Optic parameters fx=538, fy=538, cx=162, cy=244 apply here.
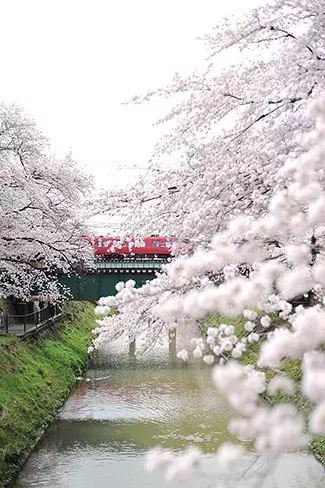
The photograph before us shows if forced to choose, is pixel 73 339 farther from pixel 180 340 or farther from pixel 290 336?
pixel 290 336

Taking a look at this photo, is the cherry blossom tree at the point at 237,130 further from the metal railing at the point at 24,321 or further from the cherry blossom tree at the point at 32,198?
the metal railing at the point at 24,321

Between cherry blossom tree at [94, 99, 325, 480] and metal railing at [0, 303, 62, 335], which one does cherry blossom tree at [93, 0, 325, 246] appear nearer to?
cherry blossom tree at [94, 99, 325, 480]

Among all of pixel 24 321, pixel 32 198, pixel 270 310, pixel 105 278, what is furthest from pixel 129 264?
pixel 270 310

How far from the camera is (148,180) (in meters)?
5.72

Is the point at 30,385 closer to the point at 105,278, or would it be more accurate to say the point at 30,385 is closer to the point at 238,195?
the point at 238,195

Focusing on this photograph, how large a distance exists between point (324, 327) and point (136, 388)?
556 inches

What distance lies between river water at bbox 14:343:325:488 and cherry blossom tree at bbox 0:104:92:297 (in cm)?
392

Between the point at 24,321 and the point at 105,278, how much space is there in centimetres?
730

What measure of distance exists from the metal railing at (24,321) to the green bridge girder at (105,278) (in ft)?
11.0

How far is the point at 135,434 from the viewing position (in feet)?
36.9

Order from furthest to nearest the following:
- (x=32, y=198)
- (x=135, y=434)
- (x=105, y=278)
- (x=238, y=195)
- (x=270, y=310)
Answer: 1. (x=105, y=278)
2. (x=32, y=198)
3. (x=135, y=434)
4. (x=238, y=195)
5. (x=270, y=310)

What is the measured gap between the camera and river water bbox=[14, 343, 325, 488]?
29.2ft

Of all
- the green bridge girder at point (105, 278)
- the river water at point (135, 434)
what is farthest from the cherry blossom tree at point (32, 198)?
the green bridge girder at point (105, 278)

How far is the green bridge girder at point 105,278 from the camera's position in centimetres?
2352
